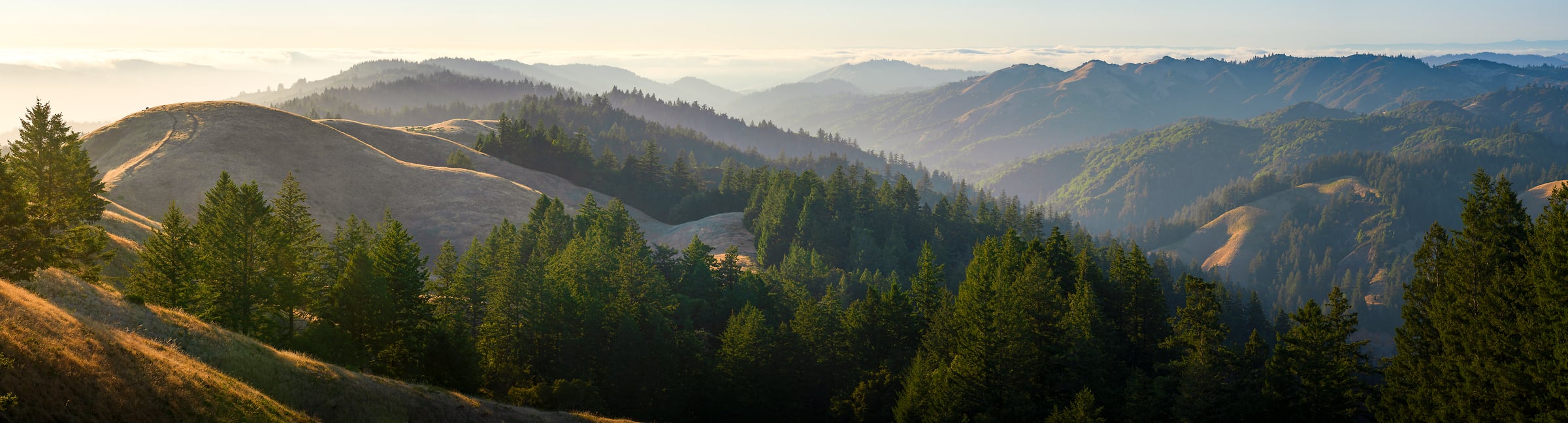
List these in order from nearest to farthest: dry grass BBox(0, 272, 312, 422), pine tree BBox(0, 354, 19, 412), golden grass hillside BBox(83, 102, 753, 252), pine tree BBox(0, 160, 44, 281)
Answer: pine tree BBox(0, 354, 19, 412)
dry grass BBox(0, 272, 312, 422)
pine tree BBox(0, 160, 44, 281)
golden grass hillside BBox(83, 102, 753, 252)

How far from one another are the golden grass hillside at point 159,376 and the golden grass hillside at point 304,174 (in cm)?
7221

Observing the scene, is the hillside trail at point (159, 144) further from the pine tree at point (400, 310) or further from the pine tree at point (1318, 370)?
the pine tree at point (1318, 370)

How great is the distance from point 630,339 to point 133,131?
105 metres

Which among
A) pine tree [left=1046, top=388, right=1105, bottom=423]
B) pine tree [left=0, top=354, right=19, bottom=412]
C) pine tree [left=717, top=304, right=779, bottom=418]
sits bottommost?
pine tree [left=717, top=304, right=779, bottom=418]

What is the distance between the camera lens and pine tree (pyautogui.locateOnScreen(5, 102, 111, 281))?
41906 mm

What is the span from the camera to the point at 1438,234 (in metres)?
48.5

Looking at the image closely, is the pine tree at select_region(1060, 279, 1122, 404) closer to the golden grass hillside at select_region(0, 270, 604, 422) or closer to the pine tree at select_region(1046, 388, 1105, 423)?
the pine tree at select_region(1046, 388, 1105, 423)

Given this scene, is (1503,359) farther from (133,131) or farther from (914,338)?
(133,131)

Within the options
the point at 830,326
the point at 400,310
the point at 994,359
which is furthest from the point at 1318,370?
the point at 400,310

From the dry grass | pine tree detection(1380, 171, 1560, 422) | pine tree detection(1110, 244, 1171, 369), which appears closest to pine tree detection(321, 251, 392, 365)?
the dry grass

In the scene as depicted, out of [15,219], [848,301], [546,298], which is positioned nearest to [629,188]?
[848,301]

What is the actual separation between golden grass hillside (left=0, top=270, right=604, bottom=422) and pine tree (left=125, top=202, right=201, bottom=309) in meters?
3.55

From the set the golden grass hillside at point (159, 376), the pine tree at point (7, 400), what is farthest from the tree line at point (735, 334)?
the pine tree at point (7, 400)

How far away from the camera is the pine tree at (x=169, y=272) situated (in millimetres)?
43188
